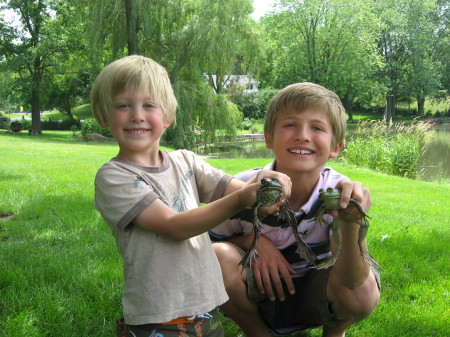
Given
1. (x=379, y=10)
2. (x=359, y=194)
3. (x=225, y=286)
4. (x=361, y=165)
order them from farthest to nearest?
(x=379, y=10)
(x=361, y=165)
(x=225, y=286)
(x=359, y=194)

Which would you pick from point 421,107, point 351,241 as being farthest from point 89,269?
point 421,107

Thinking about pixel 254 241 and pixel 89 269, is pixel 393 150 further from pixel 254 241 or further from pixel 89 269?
pixel 254 241

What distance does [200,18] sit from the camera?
557 inches

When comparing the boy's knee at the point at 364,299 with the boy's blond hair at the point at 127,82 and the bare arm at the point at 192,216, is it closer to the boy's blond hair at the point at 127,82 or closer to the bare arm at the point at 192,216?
the bare arm at the point at 192,216

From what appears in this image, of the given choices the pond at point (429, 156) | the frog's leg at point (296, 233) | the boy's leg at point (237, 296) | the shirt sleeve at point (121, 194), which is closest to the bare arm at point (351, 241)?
the frog's leg at point (296, 233)

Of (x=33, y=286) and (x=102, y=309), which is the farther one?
(x=33, y=286)

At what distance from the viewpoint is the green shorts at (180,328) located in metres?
1.63

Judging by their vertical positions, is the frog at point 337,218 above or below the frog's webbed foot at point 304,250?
above

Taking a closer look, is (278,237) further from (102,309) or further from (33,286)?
(33,286)

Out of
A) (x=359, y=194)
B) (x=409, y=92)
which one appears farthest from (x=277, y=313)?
(x=409, y=92)

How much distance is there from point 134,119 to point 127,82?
15cm

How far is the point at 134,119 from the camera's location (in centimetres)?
171

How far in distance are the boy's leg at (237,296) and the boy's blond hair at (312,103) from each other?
682 mm

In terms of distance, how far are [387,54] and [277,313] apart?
148ft
